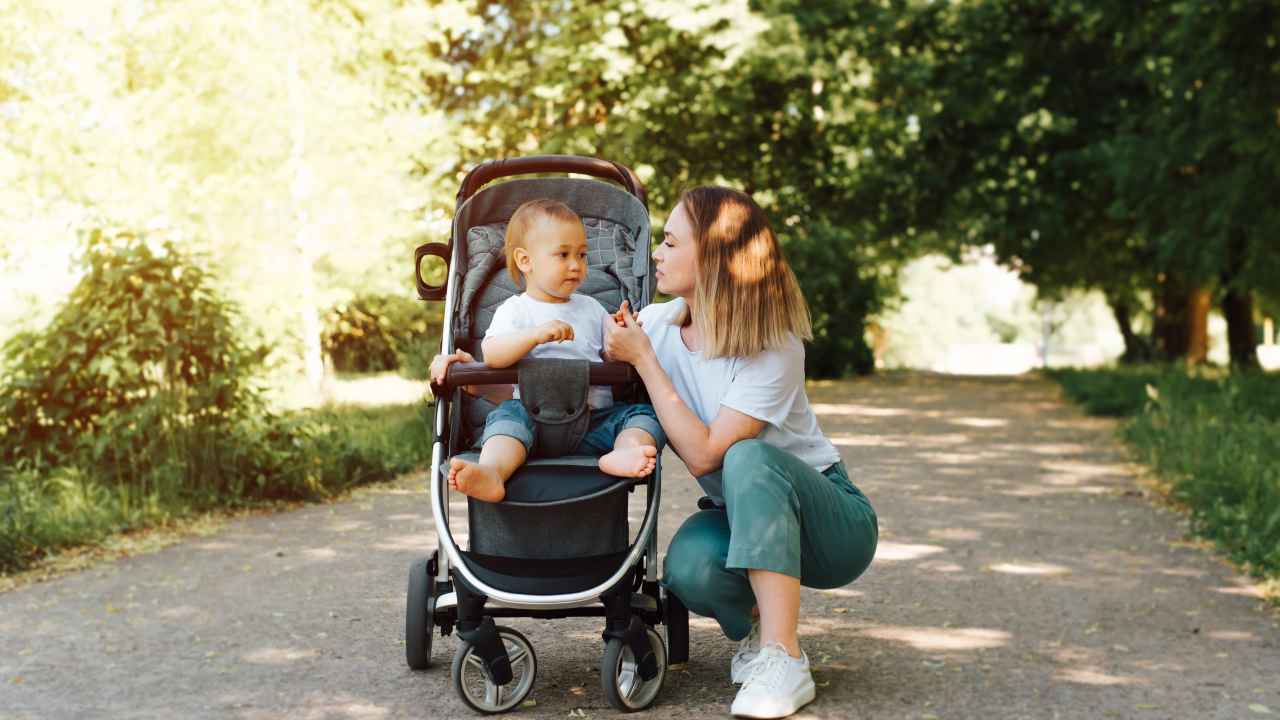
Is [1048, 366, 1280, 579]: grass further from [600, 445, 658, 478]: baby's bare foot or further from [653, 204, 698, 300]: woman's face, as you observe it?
[600, 445, 658, 478]: baby's bare foot

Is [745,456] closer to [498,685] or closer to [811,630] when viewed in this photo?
[498,685]

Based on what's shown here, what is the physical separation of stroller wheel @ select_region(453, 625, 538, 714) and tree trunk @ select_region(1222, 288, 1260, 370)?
1846cm

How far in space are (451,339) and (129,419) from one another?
14.4 ft

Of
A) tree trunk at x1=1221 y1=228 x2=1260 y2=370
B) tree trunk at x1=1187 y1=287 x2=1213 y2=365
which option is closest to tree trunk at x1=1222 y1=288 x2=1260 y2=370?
tree trunk at x1=1221 y1=228 x2=1260 y2=370

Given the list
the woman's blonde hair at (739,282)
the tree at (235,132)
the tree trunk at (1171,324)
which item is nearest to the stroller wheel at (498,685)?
the woman's blonde hair at (739,282)

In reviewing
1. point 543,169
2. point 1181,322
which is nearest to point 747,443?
point 543,169

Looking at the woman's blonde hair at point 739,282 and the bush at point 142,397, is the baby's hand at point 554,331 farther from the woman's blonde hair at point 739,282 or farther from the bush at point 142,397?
the bush at point 142,397

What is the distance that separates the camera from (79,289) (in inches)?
327

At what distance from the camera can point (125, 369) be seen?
316 inches

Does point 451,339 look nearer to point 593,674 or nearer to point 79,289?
point 593,674

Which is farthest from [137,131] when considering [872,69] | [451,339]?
[872,69]

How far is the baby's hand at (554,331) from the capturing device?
3844 millimetres

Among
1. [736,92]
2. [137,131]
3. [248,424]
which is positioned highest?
[736,92]

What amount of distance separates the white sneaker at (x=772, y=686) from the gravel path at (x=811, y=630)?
14 cm
